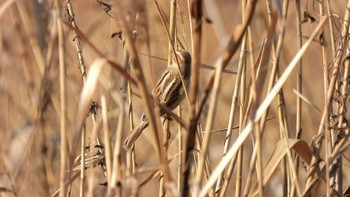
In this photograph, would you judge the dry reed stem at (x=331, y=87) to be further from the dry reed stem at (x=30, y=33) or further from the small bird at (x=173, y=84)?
the dry reed stem at (x=30, y=33)

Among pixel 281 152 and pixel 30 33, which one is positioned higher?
pixel 30 33

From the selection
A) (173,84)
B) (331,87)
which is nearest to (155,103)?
(331,87)

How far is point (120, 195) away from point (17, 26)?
51cm

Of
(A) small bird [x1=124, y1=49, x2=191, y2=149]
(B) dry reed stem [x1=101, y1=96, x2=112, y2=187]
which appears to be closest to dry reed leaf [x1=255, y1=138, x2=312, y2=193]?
(B) dry reed stem [x1=101, y1=96, x2=112, y2=187]

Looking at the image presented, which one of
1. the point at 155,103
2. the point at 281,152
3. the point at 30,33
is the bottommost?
the point at 281,152

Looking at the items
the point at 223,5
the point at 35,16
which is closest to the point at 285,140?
the point at 35,16

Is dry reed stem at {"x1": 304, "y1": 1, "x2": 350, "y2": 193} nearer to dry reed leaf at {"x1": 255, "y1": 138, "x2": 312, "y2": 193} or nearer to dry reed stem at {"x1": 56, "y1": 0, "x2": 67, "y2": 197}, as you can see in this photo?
dry reed leaf at {"x1": 255, "y1": 138, "x2": 312, "y2": 193}

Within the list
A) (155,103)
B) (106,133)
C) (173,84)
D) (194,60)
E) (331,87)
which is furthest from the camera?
(173,84)

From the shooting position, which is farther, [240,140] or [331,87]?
[331,87]

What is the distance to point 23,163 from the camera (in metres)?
1.61

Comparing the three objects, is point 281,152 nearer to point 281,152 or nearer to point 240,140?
point 281,152

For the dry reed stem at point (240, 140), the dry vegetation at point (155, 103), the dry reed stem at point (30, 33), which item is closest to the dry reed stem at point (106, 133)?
the dry vegetation at point (155, 103)

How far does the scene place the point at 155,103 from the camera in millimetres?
1123

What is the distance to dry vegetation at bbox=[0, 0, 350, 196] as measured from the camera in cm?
105
